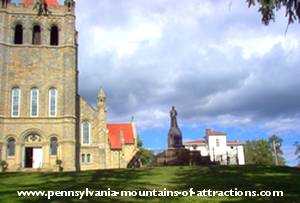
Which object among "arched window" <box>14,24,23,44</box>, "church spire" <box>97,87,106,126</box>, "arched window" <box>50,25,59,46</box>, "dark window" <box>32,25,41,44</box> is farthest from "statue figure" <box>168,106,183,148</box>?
"arched window" <box>14,24,23,44</box>

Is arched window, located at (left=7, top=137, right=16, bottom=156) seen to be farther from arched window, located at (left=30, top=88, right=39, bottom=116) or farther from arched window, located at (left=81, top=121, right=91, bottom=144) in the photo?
arched window, located at (left=81, top=121, right=91, bottom=144)

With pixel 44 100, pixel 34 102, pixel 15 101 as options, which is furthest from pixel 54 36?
pixel 15 101

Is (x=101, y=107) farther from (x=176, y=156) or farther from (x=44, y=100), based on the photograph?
(x=176, y=156)

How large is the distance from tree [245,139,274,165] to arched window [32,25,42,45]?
2015 inches

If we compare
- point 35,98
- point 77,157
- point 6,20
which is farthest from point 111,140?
point 6,20

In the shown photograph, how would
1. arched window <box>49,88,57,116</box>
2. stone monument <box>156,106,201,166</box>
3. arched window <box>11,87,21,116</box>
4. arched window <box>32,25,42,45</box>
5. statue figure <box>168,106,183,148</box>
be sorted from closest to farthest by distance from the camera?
stone monument <box>156,106,201,166</box>
statue figure <box>168,106,183,148</box>
arched window <box>11,87,21,116</box>
arched window <box>49,88,57,116</box>
arched window <box>32,25,42,45</box>

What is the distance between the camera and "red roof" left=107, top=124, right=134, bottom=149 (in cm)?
5812

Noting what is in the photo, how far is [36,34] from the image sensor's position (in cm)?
4566

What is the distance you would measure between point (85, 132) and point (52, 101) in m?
5.51

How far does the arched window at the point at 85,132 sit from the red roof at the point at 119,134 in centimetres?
1093

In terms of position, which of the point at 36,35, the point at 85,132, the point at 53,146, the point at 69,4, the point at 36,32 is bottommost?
the point at 53,146

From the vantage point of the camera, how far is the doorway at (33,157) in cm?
4178

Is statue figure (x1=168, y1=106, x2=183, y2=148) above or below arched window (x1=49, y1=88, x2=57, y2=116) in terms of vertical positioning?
below

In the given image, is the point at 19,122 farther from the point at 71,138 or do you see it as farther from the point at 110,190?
the point at 110,190
